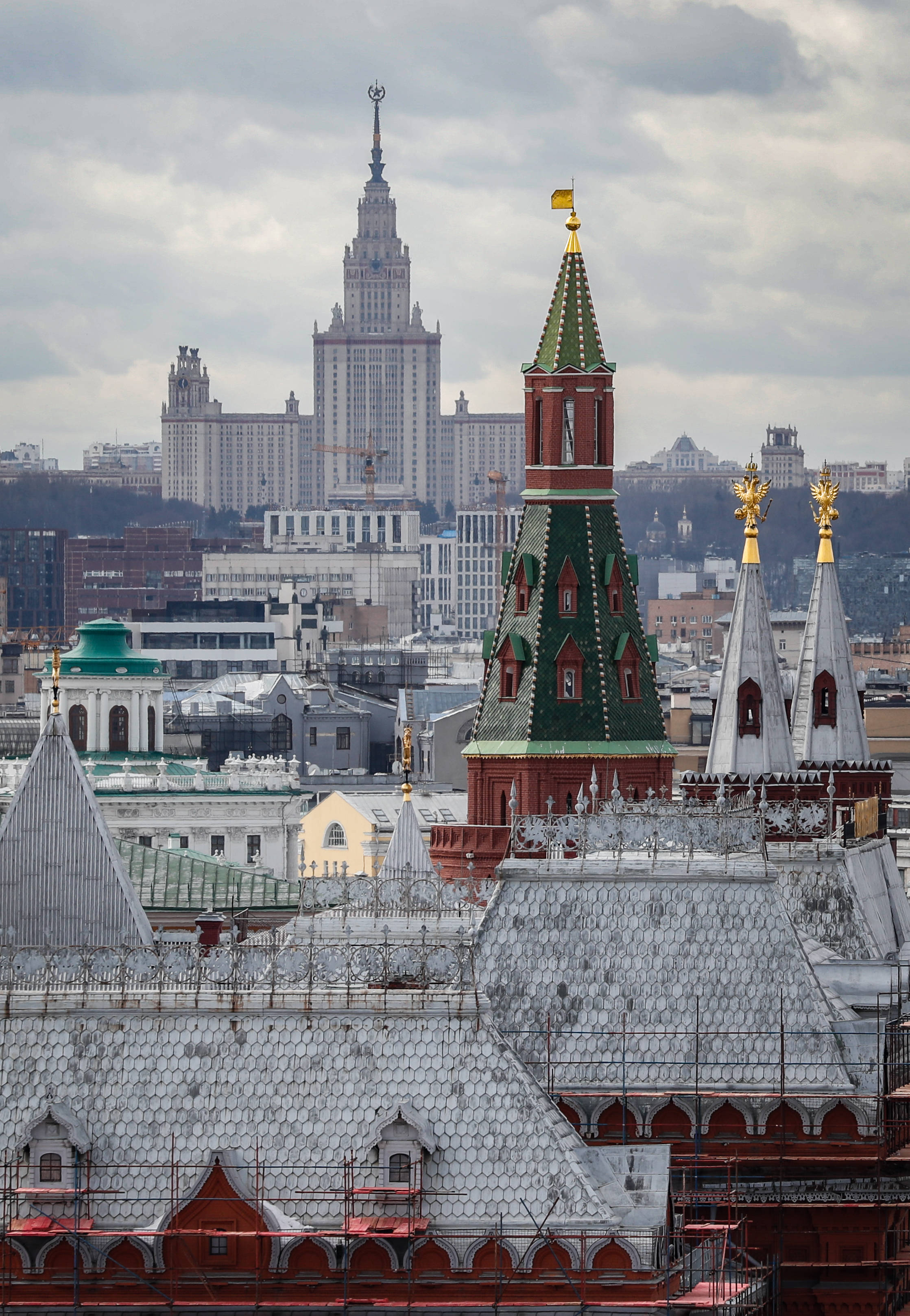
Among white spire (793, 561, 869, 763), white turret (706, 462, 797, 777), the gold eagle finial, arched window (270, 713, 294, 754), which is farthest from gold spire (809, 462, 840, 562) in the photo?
arched window (270, 713, 294, 754)

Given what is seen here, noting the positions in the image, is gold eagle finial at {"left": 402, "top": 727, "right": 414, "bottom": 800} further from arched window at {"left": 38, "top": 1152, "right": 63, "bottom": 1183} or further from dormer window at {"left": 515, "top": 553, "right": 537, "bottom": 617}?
arched window at {"left": 38, "top": 1152, "right": 63, "bottom": 1183}

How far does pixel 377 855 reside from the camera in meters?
124

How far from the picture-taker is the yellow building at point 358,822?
12962cm

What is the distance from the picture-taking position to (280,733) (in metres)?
193

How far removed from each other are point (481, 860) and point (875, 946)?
15959 millimetres

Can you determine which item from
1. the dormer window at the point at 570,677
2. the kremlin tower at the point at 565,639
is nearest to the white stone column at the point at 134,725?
the kremlin tower at the point at 565,639

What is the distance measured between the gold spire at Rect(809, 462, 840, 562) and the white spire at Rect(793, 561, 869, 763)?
2.87ft

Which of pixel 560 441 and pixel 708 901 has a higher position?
pixel 560 441

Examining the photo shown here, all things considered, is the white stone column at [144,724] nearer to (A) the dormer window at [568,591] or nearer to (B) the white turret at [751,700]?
(A) the dormer window at [568,591]

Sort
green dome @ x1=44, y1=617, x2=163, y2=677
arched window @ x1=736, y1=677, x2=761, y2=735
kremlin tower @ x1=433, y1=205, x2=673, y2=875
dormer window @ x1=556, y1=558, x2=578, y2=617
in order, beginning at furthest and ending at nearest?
green dome @ x1=44, y1=617, x2=163, y2=677, dormer window @ x1=556, y1=558, x2=578, y2=617, kremlin tower @ x1=433, y1=205, x2=673, y2=875, arched window @ x1=736, y1=677, x2=761, y2=735

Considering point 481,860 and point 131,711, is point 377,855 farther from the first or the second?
point 481,860

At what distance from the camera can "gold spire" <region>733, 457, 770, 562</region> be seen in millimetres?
83312

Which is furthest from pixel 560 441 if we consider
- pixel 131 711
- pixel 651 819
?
pixel 131 711

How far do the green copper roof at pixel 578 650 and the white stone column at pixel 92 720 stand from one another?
2286 inches
